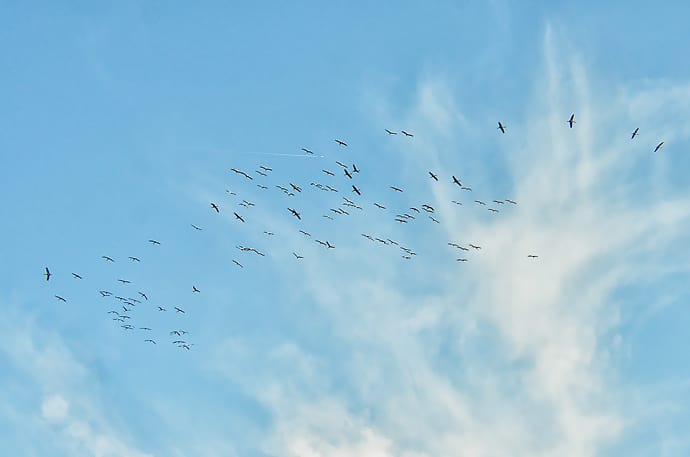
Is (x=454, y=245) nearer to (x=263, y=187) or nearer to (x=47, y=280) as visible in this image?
(x=263, y=187)

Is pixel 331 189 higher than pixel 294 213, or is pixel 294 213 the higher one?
pixel 331 189

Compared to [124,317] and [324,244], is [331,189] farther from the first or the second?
[124,317]

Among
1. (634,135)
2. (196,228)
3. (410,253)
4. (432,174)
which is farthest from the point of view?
(410,253)

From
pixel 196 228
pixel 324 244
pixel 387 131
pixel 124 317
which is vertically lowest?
pixel 124 317

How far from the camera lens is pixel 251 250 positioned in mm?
143750

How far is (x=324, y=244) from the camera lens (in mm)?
147250

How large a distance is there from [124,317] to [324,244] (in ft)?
128

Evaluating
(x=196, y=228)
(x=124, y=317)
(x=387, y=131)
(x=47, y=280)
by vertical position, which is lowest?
(x=47, y=280)

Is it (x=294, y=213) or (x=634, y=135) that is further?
(x=294, y=213)

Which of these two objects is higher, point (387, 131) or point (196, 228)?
point (387, 131)

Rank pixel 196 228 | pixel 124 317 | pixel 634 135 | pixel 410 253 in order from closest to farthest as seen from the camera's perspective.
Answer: pixel 634 135 → pixel 196 228 → pixel 124 317 → pixel 410 253

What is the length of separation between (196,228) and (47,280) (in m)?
26.3

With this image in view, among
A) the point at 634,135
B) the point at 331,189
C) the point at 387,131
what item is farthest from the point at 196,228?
the point at 634,135

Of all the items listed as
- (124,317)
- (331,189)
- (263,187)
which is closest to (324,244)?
(331,189)
